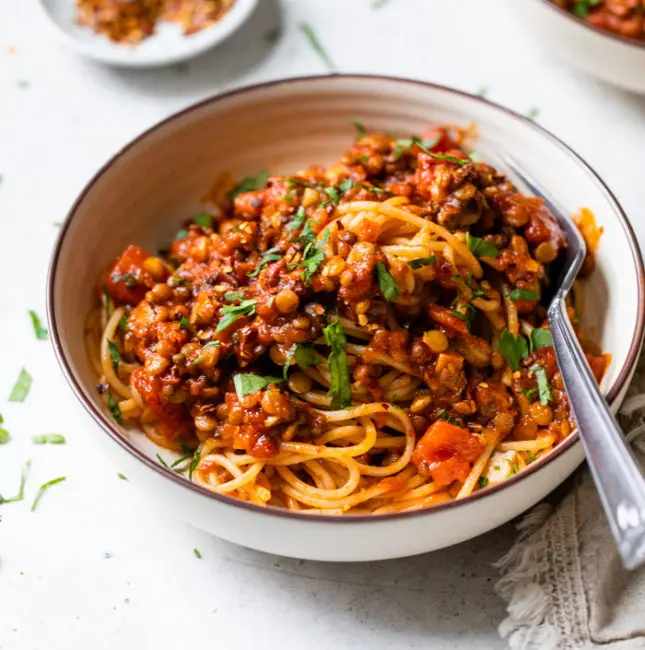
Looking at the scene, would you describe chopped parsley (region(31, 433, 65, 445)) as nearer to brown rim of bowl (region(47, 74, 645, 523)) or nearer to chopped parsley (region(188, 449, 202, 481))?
brown rim of bowl (region(47, 74, 645, 523))

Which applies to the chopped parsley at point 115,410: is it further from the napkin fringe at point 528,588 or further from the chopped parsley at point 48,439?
the napkin fringe at point 528,588

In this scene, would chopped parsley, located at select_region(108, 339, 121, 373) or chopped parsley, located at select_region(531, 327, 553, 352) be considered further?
chopped parsley, located at select_region(108, 339, 121, 373)

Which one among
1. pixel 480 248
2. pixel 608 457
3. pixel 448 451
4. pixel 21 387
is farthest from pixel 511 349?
pixel 21 387

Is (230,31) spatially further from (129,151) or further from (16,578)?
(16,578)

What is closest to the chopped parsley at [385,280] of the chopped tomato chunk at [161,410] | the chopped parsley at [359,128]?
the chopped tomato chunk at [161,410]

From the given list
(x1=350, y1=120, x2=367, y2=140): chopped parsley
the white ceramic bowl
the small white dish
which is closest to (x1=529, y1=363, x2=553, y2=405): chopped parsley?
(x1=350, y1=120, x2=367, y2=140): chopped parsley

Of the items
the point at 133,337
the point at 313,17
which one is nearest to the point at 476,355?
the point at 133,337
